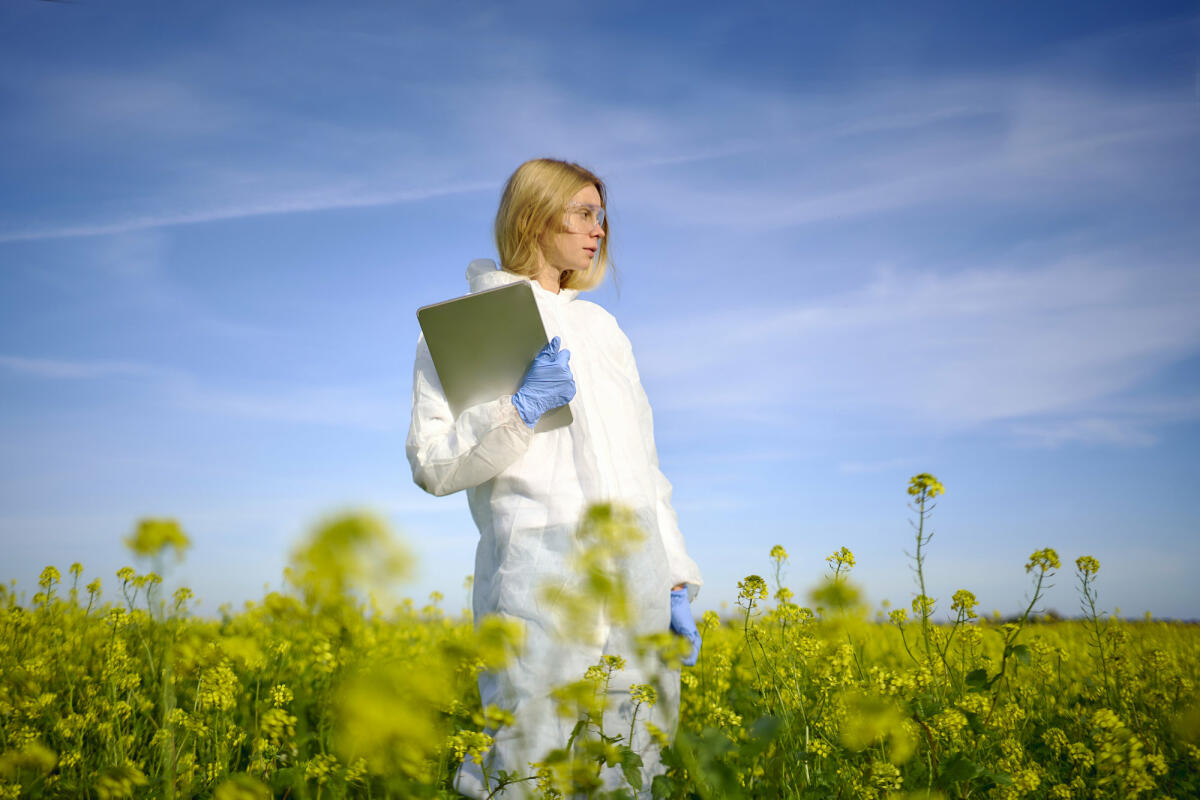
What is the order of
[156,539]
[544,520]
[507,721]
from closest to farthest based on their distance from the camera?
[156,539] < [507,721] < [544,520]

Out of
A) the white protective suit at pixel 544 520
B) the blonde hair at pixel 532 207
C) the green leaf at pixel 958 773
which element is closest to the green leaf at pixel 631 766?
the white protective suit at pixel 544 520

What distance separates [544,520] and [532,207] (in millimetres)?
1260

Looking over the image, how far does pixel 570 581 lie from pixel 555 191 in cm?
152

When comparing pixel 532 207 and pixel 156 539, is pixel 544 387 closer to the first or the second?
pixel 532 207

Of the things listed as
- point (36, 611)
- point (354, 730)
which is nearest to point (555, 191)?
point (354, 730)

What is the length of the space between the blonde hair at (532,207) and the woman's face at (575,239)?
0.07 ft

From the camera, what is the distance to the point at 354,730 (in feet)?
2.98

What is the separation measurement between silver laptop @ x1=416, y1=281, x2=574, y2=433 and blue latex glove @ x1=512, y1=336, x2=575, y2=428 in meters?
0.07

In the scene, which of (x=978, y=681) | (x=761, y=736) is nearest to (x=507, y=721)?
(x=761, y=736)

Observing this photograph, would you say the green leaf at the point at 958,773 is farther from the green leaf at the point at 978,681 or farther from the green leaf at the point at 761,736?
the green leaf at the point at 978,681

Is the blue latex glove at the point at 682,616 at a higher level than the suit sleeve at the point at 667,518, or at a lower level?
lower

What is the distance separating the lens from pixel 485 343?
2.48 meters

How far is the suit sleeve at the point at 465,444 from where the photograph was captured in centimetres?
234

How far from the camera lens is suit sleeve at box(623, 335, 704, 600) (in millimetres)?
2658
